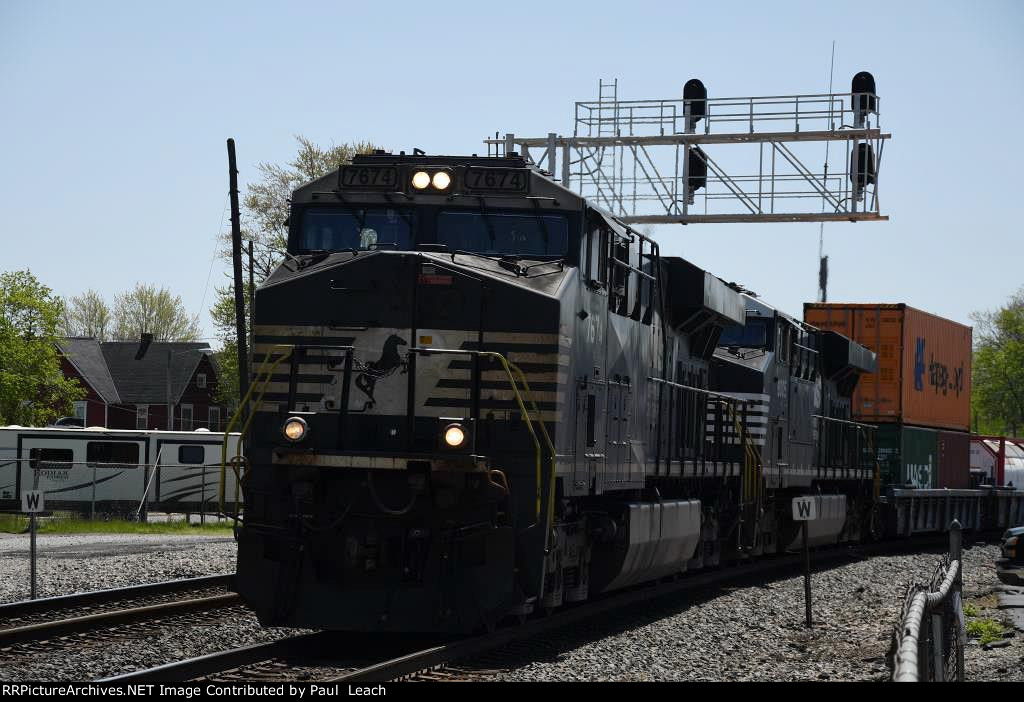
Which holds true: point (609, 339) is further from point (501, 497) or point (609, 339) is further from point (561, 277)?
point (501, 497)

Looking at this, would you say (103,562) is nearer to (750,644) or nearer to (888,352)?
(750,644)

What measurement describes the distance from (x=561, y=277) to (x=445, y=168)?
1.54 m

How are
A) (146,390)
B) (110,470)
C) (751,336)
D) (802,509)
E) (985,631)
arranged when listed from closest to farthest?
(985,631)
(802,509)
(751,336)
(110,470)
(146,390)

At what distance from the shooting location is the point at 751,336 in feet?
71.5

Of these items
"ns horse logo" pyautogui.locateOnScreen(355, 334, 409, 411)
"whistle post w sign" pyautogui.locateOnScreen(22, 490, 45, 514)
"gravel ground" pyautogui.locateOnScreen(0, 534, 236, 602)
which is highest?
"ns horse logo" pyautogui.locateOnScreen(355, 334, 409, 411)

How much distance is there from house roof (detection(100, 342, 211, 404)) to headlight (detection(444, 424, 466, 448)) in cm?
6571

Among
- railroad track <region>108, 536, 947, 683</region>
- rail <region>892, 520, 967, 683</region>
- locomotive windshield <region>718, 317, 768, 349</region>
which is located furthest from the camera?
locomotive windshield <region>718, 317, 768, 349</region>

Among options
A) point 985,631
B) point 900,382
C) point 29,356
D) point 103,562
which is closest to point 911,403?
point 900,382

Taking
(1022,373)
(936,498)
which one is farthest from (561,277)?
(1022,373)

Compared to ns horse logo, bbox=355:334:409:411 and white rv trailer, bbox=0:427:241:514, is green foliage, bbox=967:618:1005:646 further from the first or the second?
white rv trailer, bbox=0:427:241:514

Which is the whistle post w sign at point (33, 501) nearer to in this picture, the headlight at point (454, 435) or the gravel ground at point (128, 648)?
the gravel ground at point (128, 648)

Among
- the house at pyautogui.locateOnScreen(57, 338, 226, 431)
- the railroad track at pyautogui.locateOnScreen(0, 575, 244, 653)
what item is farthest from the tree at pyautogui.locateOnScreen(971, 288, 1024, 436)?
the railroad track at pyautogui.locateOnScreen(0, 575, 244, 653)

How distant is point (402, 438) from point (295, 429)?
927mm

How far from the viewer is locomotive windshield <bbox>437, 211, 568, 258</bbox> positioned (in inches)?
494
